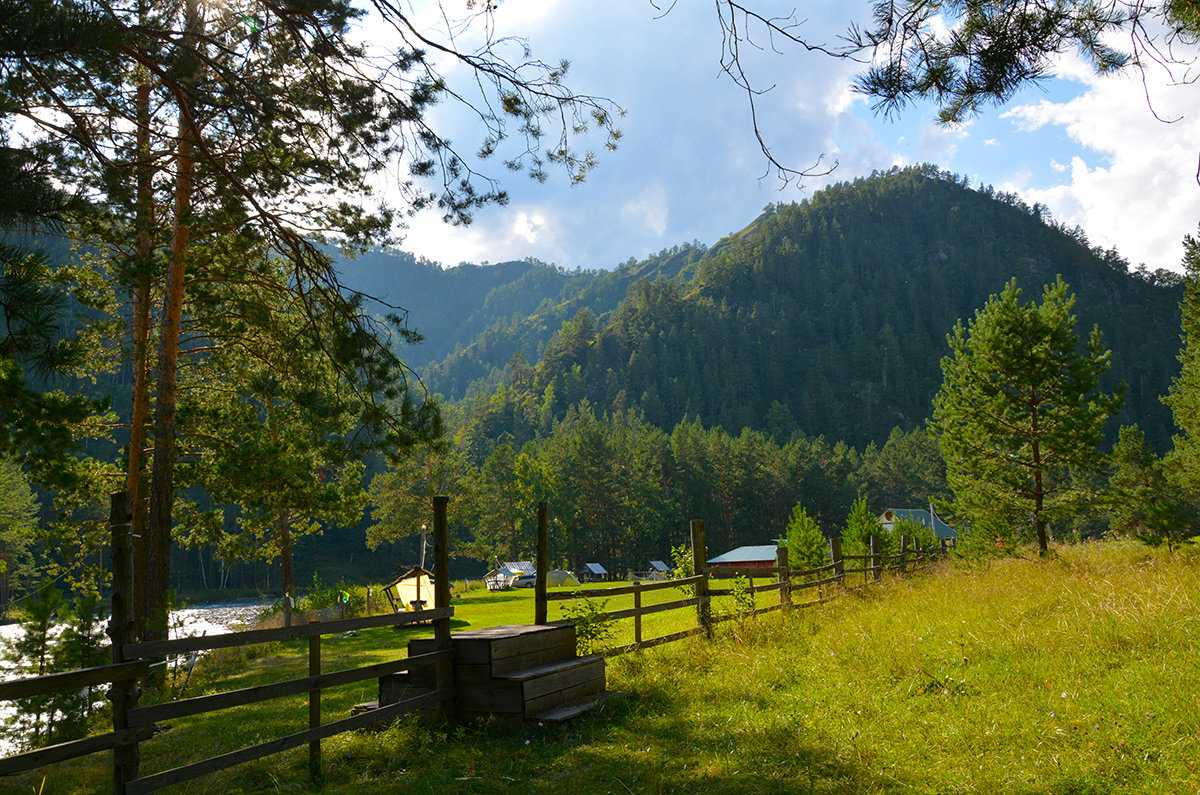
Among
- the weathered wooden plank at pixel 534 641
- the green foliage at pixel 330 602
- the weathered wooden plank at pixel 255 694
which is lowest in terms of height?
the green foliage at pixel 330 602

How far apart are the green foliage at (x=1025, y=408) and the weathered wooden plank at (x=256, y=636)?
1850 cm

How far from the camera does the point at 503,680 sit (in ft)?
20.1

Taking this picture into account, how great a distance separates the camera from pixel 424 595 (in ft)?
63.6

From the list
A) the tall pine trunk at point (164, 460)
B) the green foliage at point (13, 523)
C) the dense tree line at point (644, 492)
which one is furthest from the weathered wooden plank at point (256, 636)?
the dense tree line at point (644, 492)

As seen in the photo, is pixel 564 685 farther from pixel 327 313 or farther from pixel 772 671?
pixel 327 313

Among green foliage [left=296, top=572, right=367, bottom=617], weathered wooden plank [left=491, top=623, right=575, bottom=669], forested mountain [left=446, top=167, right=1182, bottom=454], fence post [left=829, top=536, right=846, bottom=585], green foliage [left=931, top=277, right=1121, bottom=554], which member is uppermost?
forested mountain [left=446, top=167, right=1182, bottom=454]

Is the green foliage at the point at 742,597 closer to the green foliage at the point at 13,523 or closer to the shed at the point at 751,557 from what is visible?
the green foliage at the point at 13,523

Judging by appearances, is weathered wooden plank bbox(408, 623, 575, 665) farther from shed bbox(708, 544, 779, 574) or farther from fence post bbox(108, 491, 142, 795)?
shed bbox(708, 544, 779, 574)

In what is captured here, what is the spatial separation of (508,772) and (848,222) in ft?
644

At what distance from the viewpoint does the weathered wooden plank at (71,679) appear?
3.46m

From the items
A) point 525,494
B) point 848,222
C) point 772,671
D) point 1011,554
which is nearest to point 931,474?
point 525,494

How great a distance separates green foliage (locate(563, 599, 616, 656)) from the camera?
8.17 meters

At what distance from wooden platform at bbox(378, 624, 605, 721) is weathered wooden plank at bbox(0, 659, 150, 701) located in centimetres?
248

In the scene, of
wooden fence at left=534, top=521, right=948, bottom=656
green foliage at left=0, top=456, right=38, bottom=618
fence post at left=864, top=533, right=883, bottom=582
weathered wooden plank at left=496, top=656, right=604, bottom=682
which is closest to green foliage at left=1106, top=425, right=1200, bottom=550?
fence post at left=864, top=533, right=883, bottom=582
